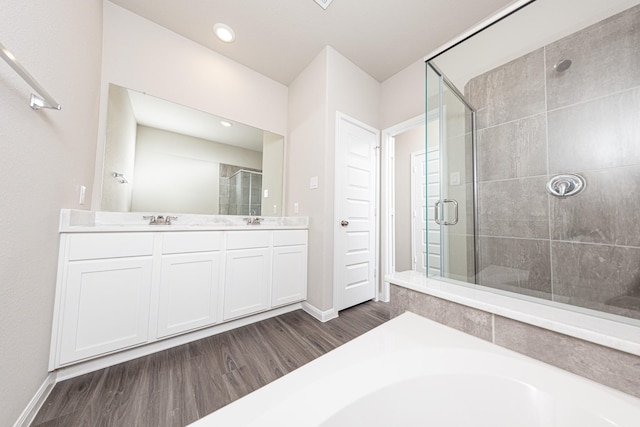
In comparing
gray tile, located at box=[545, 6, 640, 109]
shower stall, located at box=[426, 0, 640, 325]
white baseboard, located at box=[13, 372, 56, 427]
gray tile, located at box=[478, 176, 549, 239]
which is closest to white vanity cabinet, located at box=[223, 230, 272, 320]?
white baseboard, located at box=[13, 372, 56, 427]

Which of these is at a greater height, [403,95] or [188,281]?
[403,95]

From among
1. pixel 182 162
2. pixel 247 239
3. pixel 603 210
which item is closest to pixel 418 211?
pixel 603 210

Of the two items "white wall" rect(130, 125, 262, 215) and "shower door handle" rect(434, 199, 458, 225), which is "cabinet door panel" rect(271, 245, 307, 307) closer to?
"white wall" rect(130, 125, 262, 215)

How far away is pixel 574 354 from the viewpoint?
60 centimetres

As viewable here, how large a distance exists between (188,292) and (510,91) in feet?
9.07

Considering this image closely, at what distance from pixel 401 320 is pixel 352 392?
1.47ft

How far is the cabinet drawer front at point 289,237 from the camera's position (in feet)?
6.52

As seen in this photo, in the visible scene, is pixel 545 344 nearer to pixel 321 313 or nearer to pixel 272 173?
pixel 321 313

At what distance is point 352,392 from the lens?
0.55 meters

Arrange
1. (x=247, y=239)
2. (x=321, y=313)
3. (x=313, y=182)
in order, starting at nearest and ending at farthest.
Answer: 1. (x=247, y=239)
2. (x=321, y=313)
3. (x=313, y=182)

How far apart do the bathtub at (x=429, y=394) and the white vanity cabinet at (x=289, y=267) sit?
135cm

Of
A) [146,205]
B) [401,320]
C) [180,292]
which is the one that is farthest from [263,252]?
[401,320]

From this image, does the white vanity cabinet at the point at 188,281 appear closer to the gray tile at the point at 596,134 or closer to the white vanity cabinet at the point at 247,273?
the white vanity cabinet at the point at 247,273

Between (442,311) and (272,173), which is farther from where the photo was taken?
(272,173)
